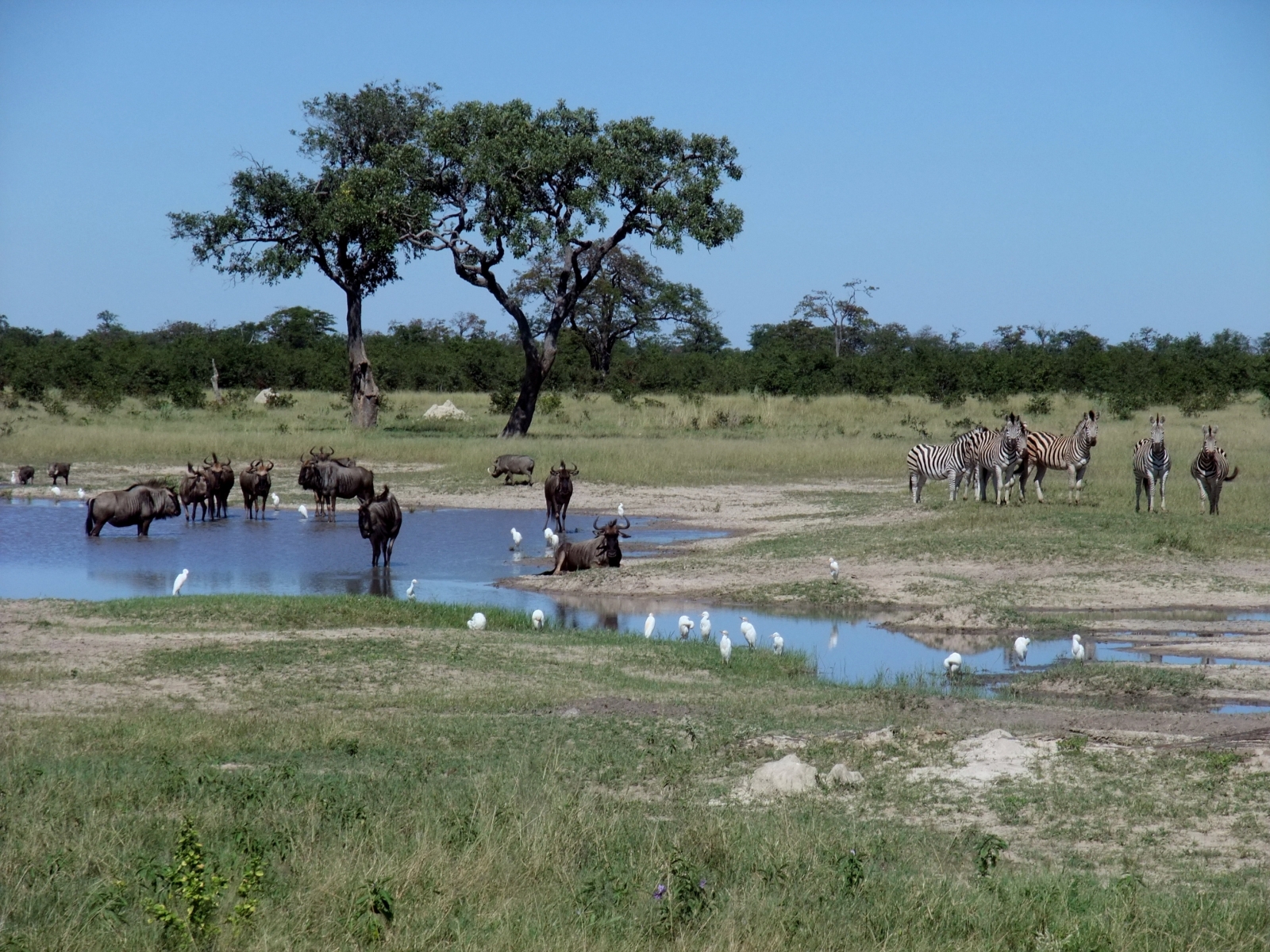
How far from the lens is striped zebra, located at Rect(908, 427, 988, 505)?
24766 mm

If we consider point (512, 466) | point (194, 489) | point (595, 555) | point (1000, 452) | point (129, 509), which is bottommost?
point (595, 555)

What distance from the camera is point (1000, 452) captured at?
76.4 feet

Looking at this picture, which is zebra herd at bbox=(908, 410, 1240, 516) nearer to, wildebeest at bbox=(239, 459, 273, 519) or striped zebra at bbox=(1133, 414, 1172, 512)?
striped zebra at bbox=(1133, 414, 1172, 512)

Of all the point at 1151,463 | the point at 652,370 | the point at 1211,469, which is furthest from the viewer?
the point at 652,370

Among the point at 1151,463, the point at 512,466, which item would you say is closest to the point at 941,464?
the point at 1151,463

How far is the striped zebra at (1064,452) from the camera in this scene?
23859mm

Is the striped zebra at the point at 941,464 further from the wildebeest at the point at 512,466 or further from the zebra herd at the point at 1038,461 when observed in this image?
the wildebeest at the point at 512,466

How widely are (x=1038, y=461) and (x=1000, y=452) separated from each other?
47.8 inches

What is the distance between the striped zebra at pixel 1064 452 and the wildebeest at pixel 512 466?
1036 centimetres

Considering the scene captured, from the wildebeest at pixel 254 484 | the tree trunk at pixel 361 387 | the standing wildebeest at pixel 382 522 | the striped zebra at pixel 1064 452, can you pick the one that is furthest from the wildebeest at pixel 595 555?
the tree trunk at pixel 361 387

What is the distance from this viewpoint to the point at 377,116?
149 ft

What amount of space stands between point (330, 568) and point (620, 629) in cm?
565

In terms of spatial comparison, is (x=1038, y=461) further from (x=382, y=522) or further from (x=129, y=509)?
(x=129, y=509)

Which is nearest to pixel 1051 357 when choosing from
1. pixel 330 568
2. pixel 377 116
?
pixel 377 116
